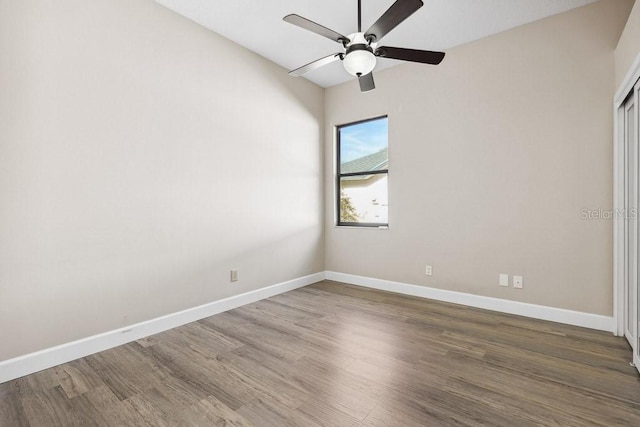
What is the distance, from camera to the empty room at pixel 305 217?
182cm

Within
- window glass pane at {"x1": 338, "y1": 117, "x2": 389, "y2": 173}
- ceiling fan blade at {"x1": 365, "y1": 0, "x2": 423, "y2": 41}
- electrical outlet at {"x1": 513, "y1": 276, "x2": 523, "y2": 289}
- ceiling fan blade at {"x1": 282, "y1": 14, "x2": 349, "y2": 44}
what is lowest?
electrical outlet at {"x1": 513, "y1": 276, "x2": 523, "y2": 289}

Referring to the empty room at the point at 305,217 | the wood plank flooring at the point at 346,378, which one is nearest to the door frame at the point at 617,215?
the empty room at the point at 305,217

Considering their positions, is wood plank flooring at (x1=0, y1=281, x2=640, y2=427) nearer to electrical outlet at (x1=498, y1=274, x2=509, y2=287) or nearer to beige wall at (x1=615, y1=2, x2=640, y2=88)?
electrical outlet at (x1=498, y1=274, x2=509, y2=287)

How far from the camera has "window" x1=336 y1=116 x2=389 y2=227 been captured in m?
4.02

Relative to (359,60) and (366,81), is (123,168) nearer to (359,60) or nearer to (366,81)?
(359,60)

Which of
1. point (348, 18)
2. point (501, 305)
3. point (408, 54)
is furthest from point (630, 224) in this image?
point (348, 18)

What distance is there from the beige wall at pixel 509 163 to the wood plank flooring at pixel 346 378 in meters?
0.64

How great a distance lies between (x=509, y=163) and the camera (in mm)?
2994

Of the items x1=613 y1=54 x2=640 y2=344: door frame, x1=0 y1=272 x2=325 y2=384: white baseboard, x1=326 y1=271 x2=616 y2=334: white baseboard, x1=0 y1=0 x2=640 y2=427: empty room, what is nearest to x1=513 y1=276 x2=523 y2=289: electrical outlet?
x1=0 y1=0 x2=640 y2=427: empty room

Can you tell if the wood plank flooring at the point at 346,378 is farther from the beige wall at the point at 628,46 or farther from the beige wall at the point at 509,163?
the beige wall at the point at 628,46

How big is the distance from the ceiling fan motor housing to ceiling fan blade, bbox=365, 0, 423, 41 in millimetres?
64

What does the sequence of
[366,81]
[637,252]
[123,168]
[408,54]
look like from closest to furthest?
[637,252], [408,54], [123,168], [366,81]

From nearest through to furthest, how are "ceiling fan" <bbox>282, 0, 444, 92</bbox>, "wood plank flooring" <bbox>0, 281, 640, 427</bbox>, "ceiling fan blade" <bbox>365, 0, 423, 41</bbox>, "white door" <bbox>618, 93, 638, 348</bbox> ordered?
"wood plank flooring" <bbox>0, 281, 640, 427</bbox>, "ceiling fan blade" <bbox>365, 0, 423, 41</bbox>, "ceiling fan" <bbox>282, 0, 444, 92</bbox>, "white door" <bbox>618, 93, 638, 348</bbox>

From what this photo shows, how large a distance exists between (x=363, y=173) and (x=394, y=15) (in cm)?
244
